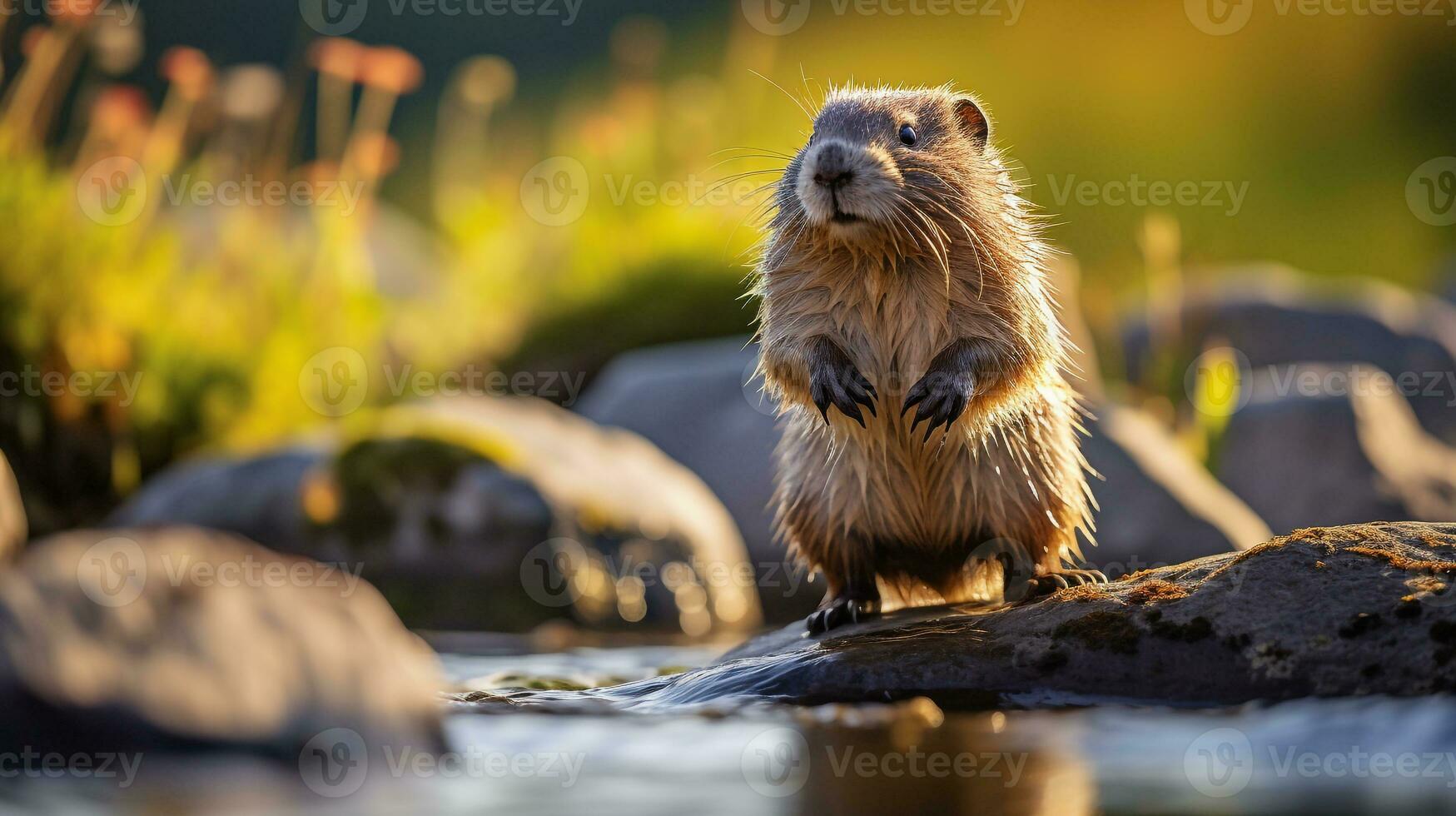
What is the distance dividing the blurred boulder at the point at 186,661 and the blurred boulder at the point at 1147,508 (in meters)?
5.49

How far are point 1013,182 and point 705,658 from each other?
2208 mm

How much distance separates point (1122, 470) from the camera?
8352 millimetres

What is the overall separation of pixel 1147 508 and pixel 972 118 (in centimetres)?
350

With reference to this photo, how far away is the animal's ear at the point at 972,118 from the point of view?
5426 mm

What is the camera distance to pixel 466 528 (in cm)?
770

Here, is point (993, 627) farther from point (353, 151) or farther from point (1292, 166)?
point (1292, 166)
